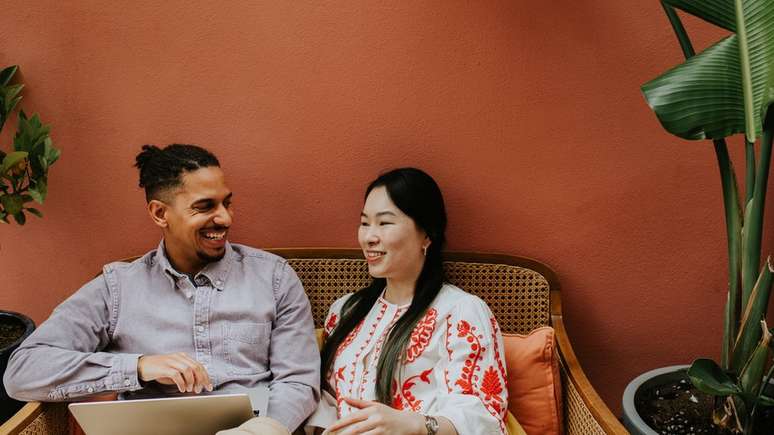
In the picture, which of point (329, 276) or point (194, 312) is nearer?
point (194, 312)

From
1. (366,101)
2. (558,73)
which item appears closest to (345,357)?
(366,101)

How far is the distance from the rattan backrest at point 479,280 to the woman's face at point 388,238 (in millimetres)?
249

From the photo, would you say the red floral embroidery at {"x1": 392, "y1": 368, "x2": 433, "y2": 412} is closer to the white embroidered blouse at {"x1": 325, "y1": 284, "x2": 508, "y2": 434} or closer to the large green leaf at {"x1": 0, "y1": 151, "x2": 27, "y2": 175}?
the white embroidered blouse at {"x1": 325, "y1": 284, "x2": 508, "y2": 434}

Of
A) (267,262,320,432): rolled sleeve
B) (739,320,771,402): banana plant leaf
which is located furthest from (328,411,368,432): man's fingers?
(739,320,771,402): banana plant leaf

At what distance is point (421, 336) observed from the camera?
1535 mm

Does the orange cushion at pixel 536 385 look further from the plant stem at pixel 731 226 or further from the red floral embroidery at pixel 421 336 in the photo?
the plant stem at pixel 731 226

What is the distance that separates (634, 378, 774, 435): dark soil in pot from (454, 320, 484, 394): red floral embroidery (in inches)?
17.0

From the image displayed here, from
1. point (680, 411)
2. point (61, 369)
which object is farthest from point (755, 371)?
point (61, 369)

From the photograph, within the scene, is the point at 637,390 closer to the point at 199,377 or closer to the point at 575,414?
the point at 575,414

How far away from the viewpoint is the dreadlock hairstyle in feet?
4.98

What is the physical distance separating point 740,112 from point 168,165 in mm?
1362

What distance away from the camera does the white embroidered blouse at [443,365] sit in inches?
55.2

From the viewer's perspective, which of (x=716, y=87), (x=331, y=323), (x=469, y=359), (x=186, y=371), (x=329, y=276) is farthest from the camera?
(x=329, y=276)

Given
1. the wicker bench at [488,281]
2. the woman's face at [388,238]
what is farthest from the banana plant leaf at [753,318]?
the woman's face at [388,238]
